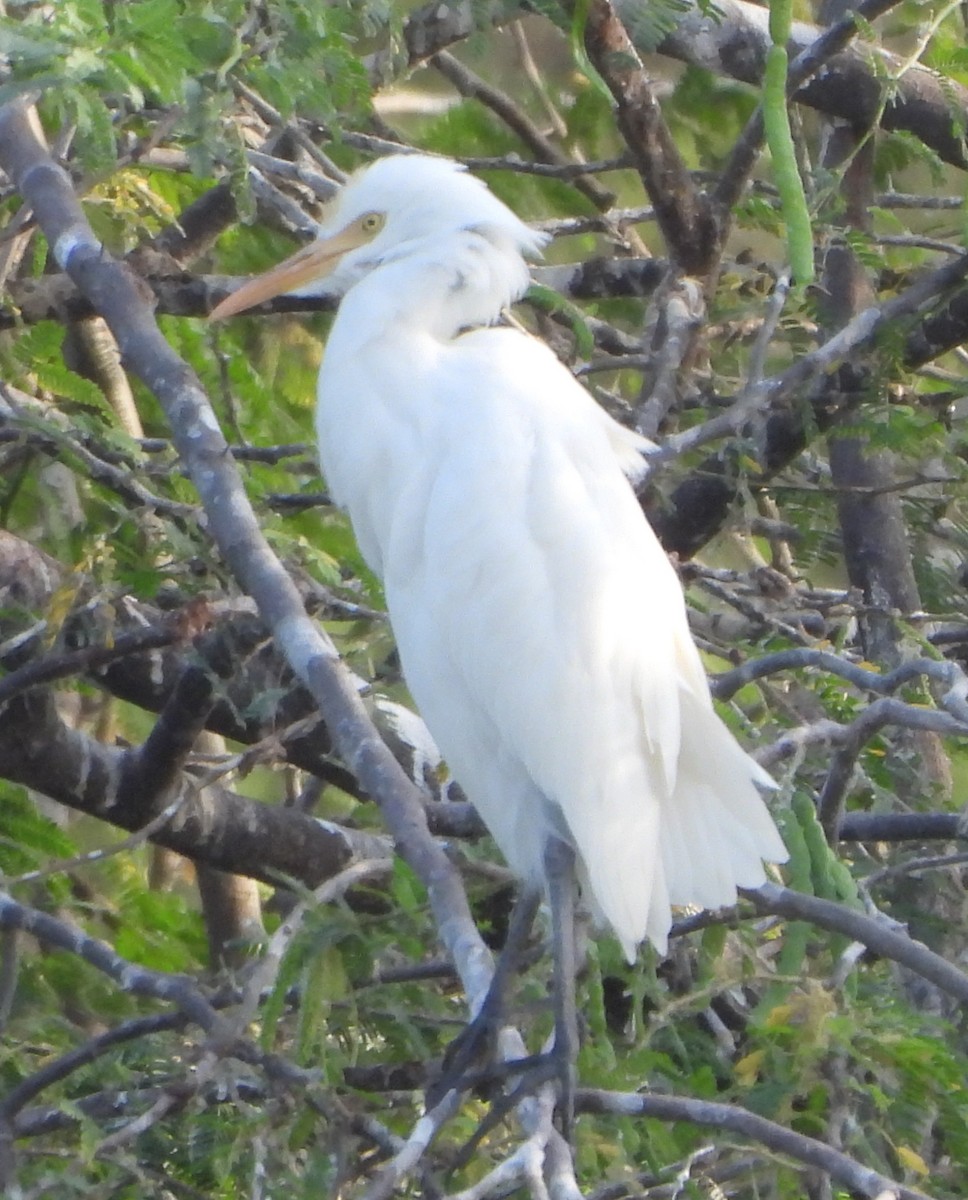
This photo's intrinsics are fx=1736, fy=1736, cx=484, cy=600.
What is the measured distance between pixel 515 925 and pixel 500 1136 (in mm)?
357

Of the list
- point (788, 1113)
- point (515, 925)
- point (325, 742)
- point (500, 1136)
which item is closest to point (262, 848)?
point (325, 742)

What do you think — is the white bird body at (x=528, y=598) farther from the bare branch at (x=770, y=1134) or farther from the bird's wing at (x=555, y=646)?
the bare branch at (x=770, y=1134)

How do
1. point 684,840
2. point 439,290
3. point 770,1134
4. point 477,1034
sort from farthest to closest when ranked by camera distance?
1. point 439,290
2. point 684,840
3. point 477,1034
4. point 770,1134

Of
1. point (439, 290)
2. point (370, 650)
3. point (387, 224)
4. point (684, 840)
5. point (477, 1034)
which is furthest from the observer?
point (370, 650)

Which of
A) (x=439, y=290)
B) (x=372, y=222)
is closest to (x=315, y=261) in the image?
(x=372, y=222)

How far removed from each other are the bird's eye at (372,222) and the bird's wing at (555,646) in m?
0.46

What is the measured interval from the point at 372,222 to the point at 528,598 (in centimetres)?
88

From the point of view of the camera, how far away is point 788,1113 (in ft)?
7.48

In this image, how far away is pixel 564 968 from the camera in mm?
2465

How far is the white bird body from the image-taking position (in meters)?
2.59

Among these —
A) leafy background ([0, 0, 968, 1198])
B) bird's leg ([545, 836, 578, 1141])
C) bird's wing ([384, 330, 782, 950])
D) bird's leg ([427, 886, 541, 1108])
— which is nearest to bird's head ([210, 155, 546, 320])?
leafy background ([0, 0, 968, 1198])

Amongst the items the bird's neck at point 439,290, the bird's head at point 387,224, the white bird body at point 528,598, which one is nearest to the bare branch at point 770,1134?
the white bird body at point 528,598

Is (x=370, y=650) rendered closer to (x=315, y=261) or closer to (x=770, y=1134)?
(x=315, y=261)

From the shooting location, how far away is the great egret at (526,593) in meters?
2.59
